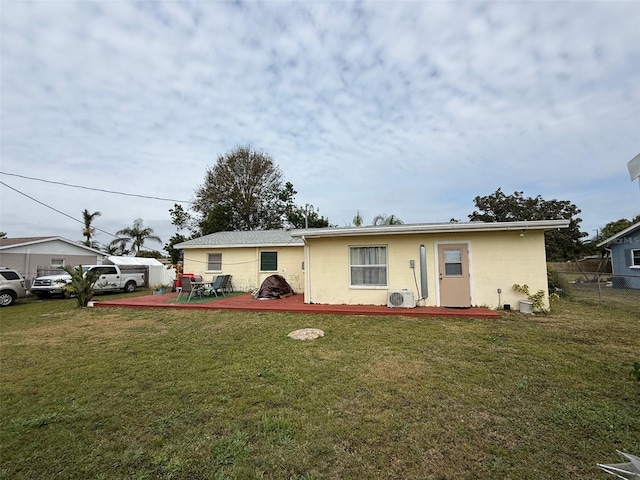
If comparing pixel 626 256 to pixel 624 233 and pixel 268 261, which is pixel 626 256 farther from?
pixel 268 261

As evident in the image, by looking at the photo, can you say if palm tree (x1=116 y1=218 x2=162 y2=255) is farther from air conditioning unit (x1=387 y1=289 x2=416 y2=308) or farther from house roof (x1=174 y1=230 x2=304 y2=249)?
air conditioning unit (x1=387 y1=289 x2=416 y2=308)

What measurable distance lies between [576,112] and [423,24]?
22.3ft

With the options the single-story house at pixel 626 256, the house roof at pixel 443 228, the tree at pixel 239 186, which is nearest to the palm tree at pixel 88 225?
the tree at pixel 239 186

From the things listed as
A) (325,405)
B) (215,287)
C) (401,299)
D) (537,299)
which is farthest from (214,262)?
(537,299)

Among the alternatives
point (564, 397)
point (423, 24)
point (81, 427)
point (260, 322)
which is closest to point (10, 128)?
point (260, 322)

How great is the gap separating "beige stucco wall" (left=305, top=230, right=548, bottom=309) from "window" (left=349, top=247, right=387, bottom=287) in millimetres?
161

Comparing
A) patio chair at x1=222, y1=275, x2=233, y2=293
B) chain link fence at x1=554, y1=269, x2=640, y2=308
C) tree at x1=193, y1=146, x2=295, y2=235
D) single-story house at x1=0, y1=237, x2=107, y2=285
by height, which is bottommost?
chain link fence at x1=554, y1=269, x2=640, y2=308

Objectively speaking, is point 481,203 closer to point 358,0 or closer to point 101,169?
point 358,0

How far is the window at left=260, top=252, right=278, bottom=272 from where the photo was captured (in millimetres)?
14430

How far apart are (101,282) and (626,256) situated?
92.9ft

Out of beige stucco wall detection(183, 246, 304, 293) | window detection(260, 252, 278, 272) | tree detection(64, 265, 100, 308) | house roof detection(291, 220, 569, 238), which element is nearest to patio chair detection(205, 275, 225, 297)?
beige stucco wall detection(183, 246, 304, 293)

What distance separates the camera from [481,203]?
28.1 meters

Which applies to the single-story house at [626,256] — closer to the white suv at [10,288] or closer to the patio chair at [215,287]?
the patio chair at [215,287]

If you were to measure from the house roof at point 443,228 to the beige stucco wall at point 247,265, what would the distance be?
4743 mm
